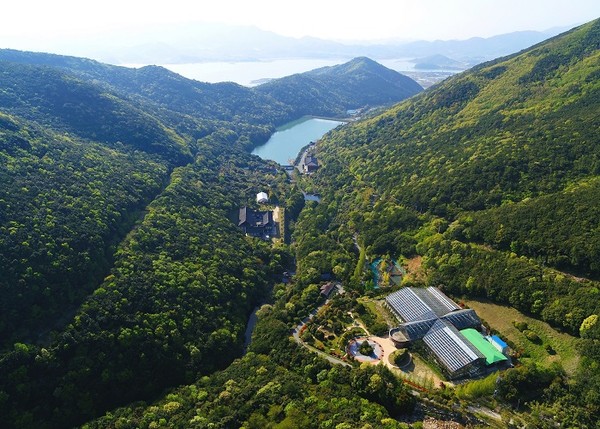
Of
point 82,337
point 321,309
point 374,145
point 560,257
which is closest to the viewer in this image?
point 82,337

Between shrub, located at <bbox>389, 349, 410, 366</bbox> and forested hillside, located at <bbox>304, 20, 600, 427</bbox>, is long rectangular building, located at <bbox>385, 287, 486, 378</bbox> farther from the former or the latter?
forested hillside, located at <bbox>304, 20, 600, 427</bbox>

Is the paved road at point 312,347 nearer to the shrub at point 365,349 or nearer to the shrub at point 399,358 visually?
the shrub at point 365,349

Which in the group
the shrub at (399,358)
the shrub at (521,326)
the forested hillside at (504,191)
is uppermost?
the forested hillside at (504,191)

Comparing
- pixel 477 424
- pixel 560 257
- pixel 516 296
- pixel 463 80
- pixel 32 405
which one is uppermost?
pixel 463 80

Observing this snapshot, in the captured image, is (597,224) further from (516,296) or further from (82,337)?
(82,337)

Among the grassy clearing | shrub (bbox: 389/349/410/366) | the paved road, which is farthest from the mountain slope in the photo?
shrub (bbox: 389/349/410/366)

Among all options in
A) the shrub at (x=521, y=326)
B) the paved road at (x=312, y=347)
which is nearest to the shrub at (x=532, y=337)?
the shrub at (x=521, y=326)

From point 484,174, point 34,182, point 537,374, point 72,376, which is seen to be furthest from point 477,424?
point 34,182
